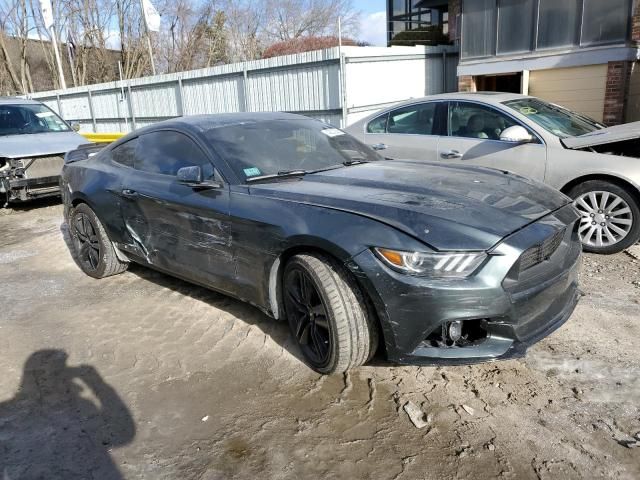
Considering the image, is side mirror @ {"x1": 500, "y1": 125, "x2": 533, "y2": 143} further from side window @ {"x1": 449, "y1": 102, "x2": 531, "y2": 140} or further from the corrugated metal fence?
the corrugated metal fence

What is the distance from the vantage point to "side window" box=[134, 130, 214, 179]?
13.0 feet

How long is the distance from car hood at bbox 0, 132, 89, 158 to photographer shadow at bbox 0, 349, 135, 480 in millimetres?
5823

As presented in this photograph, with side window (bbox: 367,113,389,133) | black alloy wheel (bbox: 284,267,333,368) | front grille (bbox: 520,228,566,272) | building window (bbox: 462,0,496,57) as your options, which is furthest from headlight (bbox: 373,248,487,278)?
building window (bbox: 462,0,496,57)

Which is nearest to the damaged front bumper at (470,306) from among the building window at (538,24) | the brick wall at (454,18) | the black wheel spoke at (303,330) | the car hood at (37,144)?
the black wheel spoke at (303,330)

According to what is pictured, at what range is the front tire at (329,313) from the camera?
9.75ft

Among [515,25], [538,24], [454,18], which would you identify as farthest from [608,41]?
[454,18]

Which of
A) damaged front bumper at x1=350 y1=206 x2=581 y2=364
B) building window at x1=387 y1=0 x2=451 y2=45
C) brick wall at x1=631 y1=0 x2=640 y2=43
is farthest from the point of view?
building window at x1=387 y1=0 x2=451 y2=45

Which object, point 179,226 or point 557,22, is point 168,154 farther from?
point 557,22

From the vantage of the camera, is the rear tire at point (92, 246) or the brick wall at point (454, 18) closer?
the rear tire at point (92, 246)

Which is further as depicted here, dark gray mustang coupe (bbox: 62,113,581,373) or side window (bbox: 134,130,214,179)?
side window (bbox: 134,130,214,179)

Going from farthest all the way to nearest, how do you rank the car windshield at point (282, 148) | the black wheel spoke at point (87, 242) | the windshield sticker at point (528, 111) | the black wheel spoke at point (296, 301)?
1. the windshield sticker at point (528, 111)
2. the black wheel spoke at point (87, 242)
3. the car windshield at point (282, 148)
4. the black wheel spoke at point (296, 301)

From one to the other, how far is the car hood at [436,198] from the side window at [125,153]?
1.78 metres

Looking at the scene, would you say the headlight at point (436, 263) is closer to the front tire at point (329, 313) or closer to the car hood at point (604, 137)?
the front tire at point (329, 313)

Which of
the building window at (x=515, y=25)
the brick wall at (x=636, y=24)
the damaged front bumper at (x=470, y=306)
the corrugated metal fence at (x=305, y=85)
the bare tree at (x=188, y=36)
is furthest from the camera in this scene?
the bare tree at (x=188, y=36)
